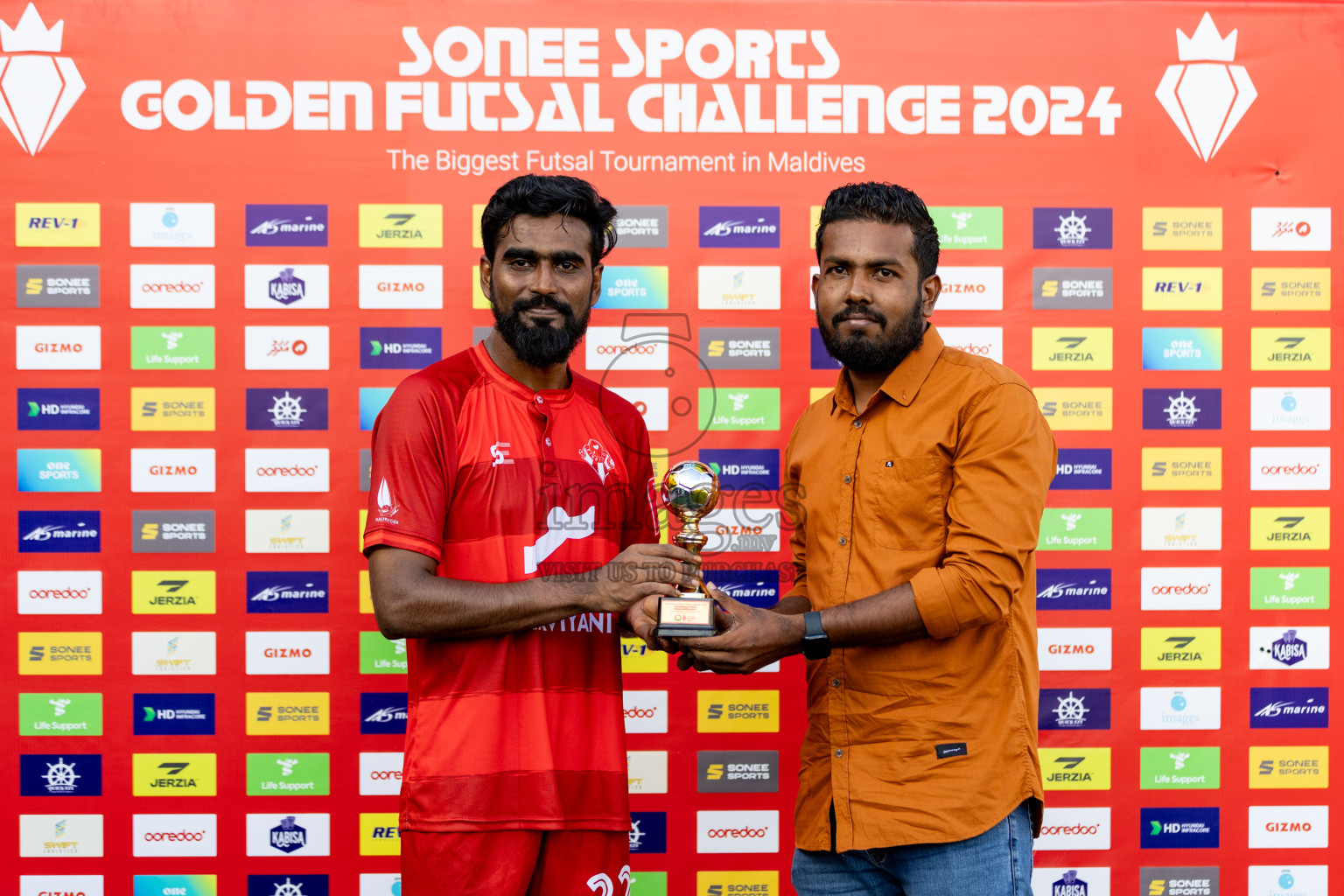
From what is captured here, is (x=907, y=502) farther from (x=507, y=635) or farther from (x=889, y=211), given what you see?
(x=507, y=635)

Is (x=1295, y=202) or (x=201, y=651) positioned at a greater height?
(x=1295, y=202)

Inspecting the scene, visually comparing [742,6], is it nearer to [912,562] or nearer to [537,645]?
[912,562]

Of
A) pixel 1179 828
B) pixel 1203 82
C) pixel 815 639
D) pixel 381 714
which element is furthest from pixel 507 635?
pixel 1203 82

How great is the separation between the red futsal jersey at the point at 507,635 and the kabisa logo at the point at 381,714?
0.96 metres

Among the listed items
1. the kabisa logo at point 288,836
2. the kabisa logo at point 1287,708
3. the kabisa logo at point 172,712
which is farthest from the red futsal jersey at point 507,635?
the kabisa logo at point 1287,708

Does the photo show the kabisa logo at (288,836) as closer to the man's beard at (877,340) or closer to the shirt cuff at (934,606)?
the shirt cuff at (934,606)

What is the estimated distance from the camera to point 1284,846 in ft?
9.79

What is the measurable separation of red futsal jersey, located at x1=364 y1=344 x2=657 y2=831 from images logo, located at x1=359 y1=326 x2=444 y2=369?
2.67 feet

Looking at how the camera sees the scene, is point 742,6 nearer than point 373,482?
No

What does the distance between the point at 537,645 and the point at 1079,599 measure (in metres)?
1.98

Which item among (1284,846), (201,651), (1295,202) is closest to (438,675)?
(201,651)

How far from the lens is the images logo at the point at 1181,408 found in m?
2.95

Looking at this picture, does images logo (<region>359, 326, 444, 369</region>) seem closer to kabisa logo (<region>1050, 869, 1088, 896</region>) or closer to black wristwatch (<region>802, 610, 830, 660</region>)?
black wristwatch (<region>802, 610, 830, 660</region>)

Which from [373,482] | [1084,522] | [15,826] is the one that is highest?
[373,482]
